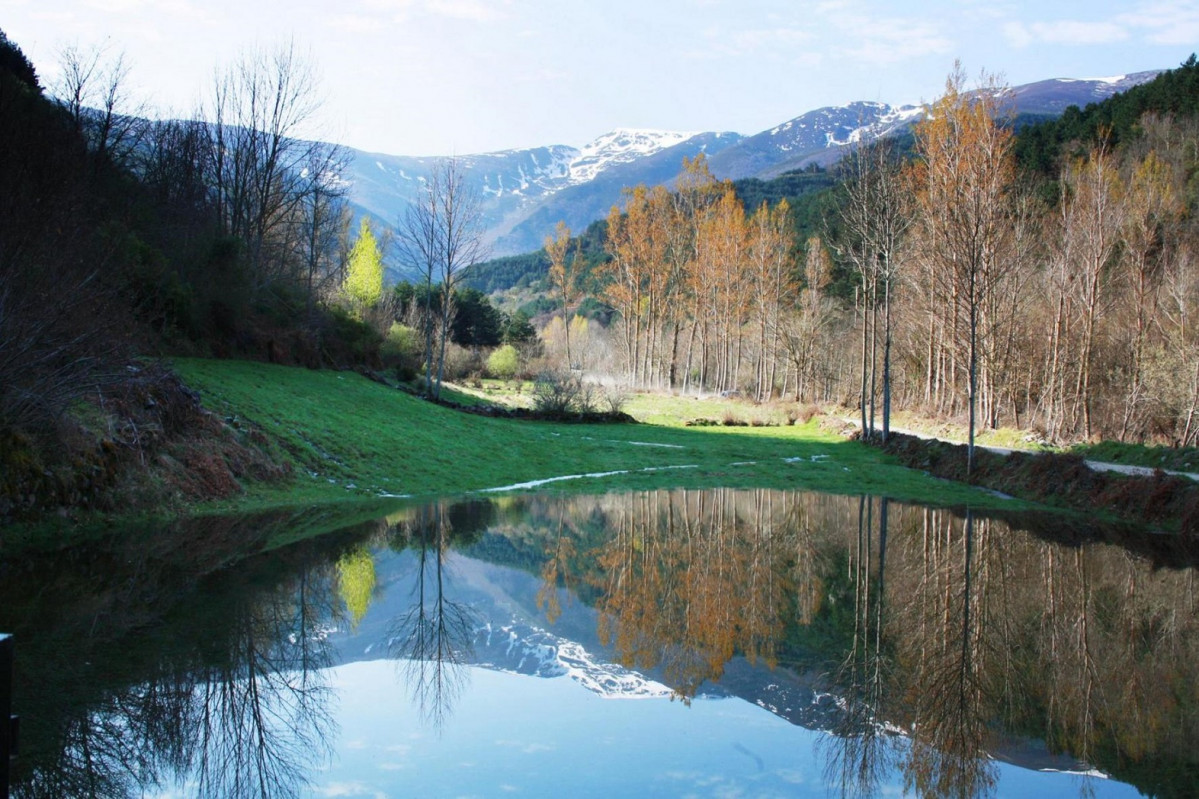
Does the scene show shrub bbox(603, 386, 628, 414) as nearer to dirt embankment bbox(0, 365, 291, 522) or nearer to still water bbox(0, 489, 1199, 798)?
dirt embankment bbox(0, 365, 291, 522)

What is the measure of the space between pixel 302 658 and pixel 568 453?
17.3 meters

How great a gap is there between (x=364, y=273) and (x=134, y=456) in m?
34.7

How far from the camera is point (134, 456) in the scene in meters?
12.1

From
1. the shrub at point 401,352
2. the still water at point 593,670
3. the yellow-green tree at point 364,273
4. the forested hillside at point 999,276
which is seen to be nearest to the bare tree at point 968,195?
the forested hillside at point 999,276

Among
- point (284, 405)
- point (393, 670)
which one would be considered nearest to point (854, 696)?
point (393, 670)

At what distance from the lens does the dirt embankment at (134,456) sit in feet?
33.1

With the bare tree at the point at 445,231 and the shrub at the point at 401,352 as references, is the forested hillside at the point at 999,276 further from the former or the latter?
the shrub at the point at 401,352

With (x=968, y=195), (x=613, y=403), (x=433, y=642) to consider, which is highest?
(x=968, y=195)

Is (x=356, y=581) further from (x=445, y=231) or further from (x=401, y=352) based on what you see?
(x=401, y=352)

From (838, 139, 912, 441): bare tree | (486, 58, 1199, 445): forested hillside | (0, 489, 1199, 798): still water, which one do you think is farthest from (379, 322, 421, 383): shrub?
(0, 489, 1199, 798): still water

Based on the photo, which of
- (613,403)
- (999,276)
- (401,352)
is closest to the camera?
(999,276)

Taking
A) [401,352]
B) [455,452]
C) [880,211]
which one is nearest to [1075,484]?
[880,211]

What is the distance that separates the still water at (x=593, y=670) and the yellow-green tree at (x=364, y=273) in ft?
97.4

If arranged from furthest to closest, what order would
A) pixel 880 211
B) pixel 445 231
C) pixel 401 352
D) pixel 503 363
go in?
pixel 503 363, pixel 401 352, pixel 445 231, pixel 880 211
